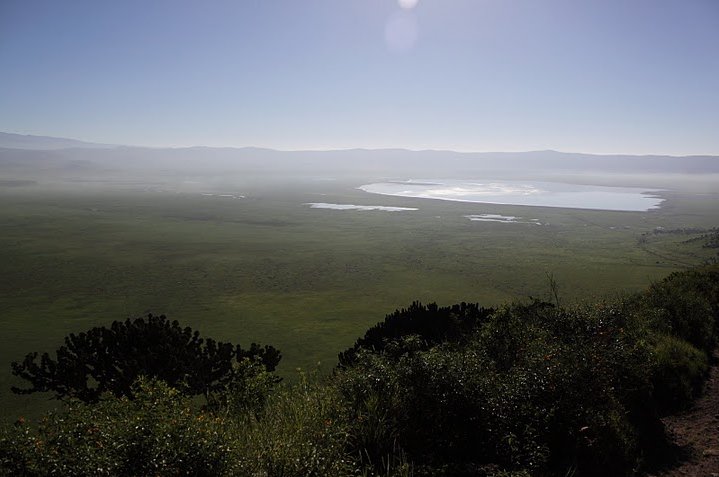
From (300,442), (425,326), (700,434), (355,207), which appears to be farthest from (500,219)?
(300,442)

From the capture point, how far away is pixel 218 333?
34.6 metres

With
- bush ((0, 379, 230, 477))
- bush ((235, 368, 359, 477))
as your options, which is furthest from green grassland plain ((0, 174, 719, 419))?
bush ((235, 368, 359, 477))

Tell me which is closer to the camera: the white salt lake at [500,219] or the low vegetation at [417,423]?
the low vegetation at [417,423]

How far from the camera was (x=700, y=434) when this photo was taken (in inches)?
435

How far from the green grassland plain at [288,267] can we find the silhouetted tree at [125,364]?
6.44 metres

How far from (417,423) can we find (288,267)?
53.4 m

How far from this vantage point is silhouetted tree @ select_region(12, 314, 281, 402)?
16484 mm

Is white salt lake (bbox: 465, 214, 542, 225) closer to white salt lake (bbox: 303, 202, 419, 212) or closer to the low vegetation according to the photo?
white salt lake (bbox: 303, 202, 419, 212)

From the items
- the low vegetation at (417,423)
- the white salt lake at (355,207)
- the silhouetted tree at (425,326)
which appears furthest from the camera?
the white salt lake at (355,207)

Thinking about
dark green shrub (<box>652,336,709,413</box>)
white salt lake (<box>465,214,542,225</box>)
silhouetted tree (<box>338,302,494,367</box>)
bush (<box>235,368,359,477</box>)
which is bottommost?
white salt lake (<box>465,214,542,225</box>)

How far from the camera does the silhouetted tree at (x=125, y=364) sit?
54.1 ft

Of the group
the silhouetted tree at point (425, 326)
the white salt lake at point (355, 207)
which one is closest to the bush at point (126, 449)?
the silhouetted tree at point (425, 326)

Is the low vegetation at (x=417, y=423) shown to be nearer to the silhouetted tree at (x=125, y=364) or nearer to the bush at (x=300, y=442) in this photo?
the bush at (x=300, y=442)

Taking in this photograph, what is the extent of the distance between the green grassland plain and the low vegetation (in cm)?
1724
